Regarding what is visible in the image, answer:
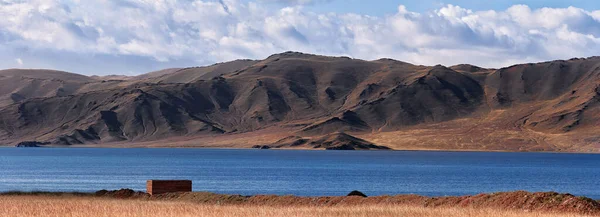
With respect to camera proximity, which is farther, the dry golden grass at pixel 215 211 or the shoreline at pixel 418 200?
the shoreline at pixel 418 200

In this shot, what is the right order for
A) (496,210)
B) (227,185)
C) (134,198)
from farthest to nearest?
1. (227,185)
2. (134,198)
3. (496,210)

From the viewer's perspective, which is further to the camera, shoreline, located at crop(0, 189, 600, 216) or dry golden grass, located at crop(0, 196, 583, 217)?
shoreline, located at crop(0, 189, 600, 216)

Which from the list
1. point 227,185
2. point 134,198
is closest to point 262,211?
point 134,198

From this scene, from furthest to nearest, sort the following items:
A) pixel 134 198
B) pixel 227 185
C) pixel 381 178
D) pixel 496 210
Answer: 1. pixel 381 178
2. pixel 227 185
3. pixel 134 198
4. pixel 496 210

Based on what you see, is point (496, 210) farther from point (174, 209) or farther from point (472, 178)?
point (472, 178)

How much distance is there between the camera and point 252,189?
88.7 m

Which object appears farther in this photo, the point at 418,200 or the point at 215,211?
the point at 418,200

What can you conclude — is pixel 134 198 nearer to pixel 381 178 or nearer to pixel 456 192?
pixel 456 192

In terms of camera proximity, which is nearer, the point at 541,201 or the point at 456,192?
the point at 541,201

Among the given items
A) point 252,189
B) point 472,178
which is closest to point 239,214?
point 252,189

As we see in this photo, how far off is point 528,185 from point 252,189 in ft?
112

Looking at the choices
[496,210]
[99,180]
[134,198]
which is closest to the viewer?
[496,210]

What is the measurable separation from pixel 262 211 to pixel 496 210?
9649 millimetres

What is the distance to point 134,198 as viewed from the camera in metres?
54.5
